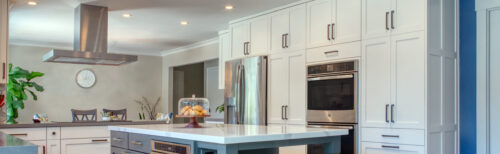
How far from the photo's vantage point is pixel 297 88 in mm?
4992

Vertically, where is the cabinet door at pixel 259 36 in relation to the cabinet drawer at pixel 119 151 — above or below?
above

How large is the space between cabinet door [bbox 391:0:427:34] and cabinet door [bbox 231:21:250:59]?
2344mm

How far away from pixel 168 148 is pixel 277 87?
2.41 m

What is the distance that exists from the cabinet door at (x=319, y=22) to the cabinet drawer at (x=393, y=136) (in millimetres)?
1039

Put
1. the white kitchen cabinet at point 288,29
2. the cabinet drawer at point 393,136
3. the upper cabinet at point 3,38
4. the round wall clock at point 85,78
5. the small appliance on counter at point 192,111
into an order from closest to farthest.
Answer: the small appliance on counter at point 192,111
the cabinet drawer at point 393,136
the upper cabinet at point 3,38
the white kitchen cabinet at point 288,29
the round wall clock at point 85,78

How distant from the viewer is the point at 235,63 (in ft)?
19.6

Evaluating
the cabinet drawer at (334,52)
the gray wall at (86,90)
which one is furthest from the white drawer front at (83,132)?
the gray wall at (86,90)

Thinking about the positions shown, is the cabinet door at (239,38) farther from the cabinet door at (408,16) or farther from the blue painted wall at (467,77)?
the blue painted wall at (467,77)

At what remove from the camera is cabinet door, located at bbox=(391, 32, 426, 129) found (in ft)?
12.1

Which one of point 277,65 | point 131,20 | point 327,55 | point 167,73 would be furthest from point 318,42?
point 167,73

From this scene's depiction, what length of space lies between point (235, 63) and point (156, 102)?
477cm

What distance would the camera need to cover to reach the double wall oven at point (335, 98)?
14.0 feet
